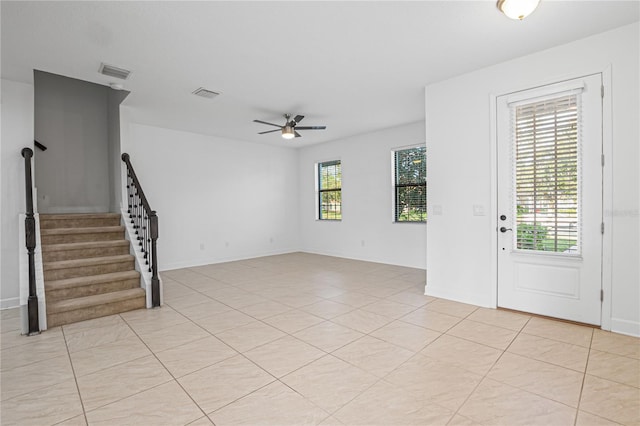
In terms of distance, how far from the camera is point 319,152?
25.2ft

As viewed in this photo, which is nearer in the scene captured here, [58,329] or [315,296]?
[58,329]

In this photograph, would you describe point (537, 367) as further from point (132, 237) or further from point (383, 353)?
point (132, 237)

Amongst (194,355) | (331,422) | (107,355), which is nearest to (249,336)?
(194,355)

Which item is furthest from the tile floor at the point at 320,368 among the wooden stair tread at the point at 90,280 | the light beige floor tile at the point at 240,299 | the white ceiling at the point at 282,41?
the white ceiling at the point at 282,41

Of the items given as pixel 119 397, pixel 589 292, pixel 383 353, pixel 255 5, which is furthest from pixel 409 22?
pixel 119 397

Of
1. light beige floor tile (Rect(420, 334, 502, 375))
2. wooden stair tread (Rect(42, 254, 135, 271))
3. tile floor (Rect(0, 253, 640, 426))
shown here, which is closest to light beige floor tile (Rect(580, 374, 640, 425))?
tile floor (Rect(0, 253, 640, 426))

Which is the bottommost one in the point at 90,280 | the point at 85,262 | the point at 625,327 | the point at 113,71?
the point at 625,327

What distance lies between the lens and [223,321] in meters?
3.25

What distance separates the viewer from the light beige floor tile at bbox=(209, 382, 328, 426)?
1721 mm

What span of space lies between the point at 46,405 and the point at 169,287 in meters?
2.80

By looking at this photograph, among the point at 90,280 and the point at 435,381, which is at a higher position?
the point at 90,280

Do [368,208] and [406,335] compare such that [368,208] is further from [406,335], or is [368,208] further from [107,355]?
[107,355]

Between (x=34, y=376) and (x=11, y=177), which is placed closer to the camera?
(x=34, y=376)

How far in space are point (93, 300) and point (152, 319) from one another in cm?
72
